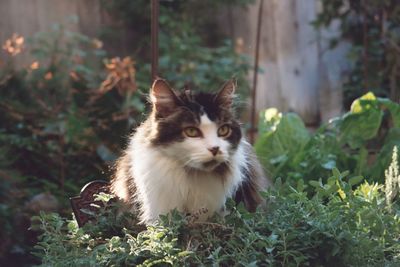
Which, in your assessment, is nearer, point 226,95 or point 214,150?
point 214,150

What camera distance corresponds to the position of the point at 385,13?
4578 mm

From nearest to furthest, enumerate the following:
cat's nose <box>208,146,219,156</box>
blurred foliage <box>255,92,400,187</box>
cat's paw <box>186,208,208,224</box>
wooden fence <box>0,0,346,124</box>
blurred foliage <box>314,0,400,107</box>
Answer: cat's paw <box>186,208,208,224</box>, cat's nose <box>208,146,219,156</box>, blurred foliage <box>255,92,400,187</box>, blurred foliage <box>314,0,400,107</box>, wooden fence <box>0,0,346,124</box>

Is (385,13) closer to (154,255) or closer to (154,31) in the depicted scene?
(154,31)

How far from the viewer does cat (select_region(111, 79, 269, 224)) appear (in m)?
2.02

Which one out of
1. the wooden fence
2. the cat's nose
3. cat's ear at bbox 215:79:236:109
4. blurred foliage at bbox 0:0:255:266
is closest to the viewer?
the cat's nose

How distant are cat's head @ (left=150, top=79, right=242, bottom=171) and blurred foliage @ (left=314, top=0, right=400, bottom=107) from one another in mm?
2443

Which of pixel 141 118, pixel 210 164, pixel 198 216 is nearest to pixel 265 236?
pixel 198 216

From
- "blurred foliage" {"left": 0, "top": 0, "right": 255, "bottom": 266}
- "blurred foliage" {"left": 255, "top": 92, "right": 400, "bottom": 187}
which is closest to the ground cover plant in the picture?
"blurred foliage" {"left": 255, "top": 92, "right": 400, "bottom": 187}

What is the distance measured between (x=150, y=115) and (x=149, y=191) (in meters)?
0.24

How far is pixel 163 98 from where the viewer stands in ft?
6.80

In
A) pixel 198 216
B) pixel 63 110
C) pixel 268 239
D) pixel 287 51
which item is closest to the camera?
pixel 268 239

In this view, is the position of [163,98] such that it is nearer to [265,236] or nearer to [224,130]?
[224,130]

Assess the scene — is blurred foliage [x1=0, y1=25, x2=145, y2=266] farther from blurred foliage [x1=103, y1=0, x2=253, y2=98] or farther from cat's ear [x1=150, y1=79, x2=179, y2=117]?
cat's ear [x1=150, y1=79, x2=179, y2=117]

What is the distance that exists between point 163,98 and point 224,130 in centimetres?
20
